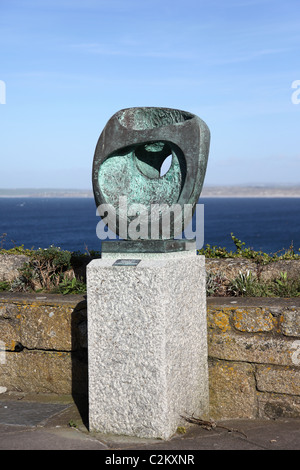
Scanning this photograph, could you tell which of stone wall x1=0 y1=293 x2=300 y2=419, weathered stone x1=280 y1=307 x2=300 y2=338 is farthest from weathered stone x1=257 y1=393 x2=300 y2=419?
weathered stone x1=280 y1=307 x2=300 y2=338

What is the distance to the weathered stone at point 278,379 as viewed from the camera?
4234 millimetres

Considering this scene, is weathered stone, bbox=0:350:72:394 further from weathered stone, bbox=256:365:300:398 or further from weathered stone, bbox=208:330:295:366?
weathered stone, bbox=256:365:300:398

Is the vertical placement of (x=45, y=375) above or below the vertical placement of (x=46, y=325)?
below

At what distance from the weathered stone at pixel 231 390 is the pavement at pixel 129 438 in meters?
0.10

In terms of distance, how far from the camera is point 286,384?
426 cm

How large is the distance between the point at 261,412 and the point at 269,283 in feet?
4.40

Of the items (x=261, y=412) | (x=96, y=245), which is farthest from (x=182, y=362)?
(x=96, y=245)

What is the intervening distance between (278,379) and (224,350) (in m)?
0.48

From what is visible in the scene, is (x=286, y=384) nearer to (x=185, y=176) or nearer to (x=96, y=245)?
(x=185, y=176)

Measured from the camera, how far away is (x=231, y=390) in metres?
4.43

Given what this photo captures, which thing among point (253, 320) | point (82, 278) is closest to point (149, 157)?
point (253, 320)

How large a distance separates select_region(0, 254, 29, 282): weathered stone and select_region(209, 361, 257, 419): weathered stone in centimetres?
281
